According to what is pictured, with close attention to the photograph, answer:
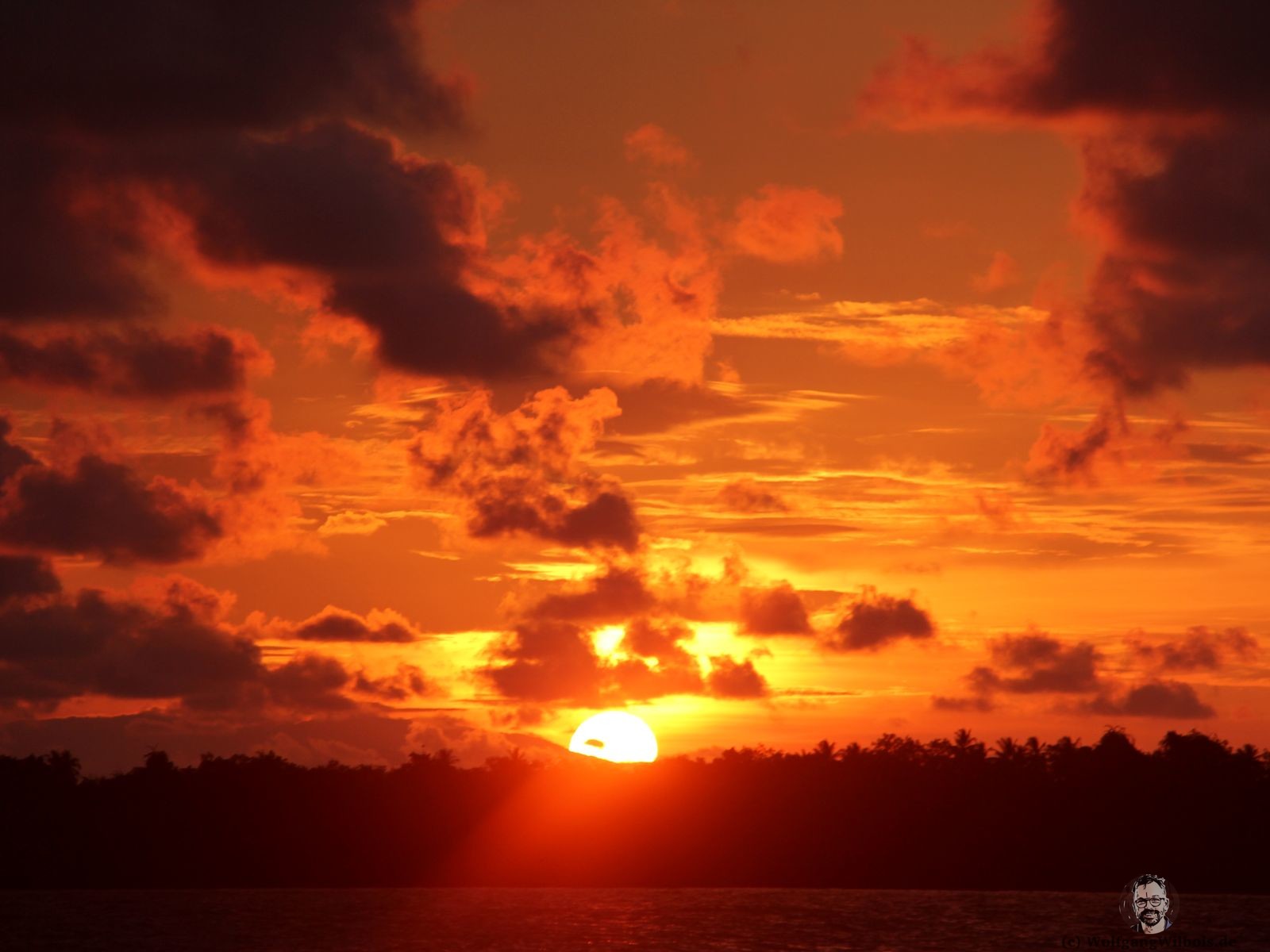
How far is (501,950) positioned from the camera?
19000 cm

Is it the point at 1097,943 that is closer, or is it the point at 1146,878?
the point at 1146,878

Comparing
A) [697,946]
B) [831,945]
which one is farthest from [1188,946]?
[697,946]

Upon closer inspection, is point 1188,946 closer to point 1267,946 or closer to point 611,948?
point 1267,946

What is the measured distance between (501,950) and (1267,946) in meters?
88.1

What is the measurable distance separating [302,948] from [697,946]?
4700 centimetres

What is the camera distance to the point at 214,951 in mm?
195250

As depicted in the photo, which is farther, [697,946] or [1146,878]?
[697,946]

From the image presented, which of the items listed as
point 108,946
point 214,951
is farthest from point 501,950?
point 108,946

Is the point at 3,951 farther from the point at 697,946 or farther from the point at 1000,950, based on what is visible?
the point at 1000,950

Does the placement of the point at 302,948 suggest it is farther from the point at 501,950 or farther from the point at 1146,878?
the point at 1146,878

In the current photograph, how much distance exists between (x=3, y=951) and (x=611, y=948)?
72693 mm

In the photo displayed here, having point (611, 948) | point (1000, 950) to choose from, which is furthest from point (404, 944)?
point (1000, 950)

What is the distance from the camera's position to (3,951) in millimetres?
197750

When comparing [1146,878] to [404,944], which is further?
[404,944]
